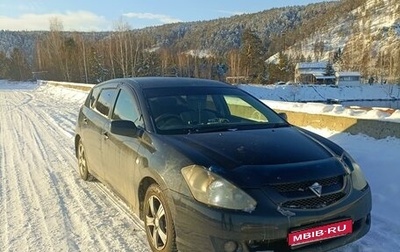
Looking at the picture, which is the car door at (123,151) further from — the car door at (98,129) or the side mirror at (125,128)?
the car door at (98,129)

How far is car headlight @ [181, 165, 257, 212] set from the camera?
9.52 ft

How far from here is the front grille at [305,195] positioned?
→ 2.90 m

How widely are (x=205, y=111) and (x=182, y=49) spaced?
149116mm

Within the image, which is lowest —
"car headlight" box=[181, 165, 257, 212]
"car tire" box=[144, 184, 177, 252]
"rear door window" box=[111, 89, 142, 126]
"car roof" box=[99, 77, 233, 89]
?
"car tire" box=[144, 184, 177, 252]

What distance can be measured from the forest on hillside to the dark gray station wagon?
192ft

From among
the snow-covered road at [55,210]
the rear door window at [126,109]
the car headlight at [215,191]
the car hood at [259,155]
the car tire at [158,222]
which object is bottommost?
the snow-covered road at [55,210]

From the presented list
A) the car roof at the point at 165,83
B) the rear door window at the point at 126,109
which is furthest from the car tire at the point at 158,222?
the car roof at the point at 165,83

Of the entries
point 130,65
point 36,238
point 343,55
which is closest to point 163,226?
point 36,238

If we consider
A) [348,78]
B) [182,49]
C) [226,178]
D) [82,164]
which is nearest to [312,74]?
[348,78]

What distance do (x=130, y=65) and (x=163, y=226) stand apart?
6318 cm

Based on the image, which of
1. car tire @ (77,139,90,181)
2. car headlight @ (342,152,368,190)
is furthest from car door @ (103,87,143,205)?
car headlight @ (342,152,368,190)

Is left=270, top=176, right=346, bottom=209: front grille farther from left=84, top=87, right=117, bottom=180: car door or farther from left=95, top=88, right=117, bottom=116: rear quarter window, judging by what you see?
Answer: left=95, top=88, right=117, bottom=116: rear quarter window

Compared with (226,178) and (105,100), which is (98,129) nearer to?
(105,100)

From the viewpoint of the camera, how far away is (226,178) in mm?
2988
